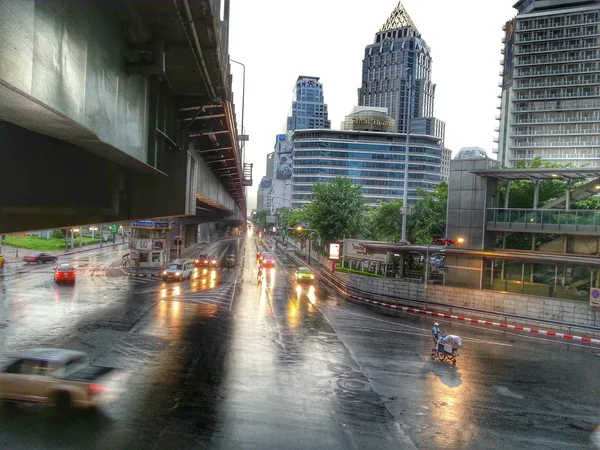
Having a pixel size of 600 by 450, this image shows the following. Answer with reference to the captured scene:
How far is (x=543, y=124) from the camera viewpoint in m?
110

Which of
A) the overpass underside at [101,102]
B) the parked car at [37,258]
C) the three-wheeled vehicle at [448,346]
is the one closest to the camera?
the overpass underside at [101,102]

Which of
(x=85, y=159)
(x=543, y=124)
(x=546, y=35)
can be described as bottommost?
(x=85, y=159)

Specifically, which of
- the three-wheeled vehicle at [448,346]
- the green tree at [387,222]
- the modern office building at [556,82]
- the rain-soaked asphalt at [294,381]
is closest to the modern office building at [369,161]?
the modern office building at [556,82]

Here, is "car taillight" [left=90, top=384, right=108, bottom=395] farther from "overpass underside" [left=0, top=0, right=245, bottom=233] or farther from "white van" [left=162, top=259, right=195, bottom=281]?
"white van" [left=162, top=259, right=195, bottom=281]

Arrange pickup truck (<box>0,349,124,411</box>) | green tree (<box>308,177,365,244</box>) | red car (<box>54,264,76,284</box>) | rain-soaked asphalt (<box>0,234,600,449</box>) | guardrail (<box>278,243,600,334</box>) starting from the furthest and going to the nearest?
1. green tree (<box>308,177,365,244</box>)
2. red car (<box>54,264,76,284</box>)
3. guardrail (<box>278,243,600,334</box>)
4. pickup truck (<box>0,349,124,411</box>)
5. rain-soaked asphalt (<box>0,234,600,449</box>)

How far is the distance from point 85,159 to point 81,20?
604 centimetres

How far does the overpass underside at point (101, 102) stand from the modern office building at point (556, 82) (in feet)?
Answer: 367

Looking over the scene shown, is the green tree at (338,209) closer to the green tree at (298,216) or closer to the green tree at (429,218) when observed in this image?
the green tree at (298,216)

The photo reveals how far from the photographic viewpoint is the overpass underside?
5273 millimetres

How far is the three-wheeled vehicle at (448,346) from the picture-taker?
17.8m

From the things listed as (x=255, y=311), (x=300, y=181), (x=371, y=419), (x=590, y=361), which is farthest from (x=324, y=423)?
(x=300, y=181)

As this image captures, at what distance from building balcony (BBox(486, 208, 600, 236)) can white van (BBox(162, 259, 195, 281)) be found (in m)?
25.2

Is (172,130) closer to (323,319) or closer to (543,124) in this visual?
(323,319)

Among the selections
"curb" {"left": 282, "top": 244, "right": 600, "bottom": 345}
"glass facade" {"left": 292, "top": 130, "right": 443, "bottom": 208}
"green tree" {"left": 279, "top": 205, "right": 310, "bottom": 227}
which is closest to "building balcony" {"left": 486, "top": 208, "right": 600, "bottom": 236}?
"curb" {"left": 282, "top": 244, "right": 600, "bottom": 345}
